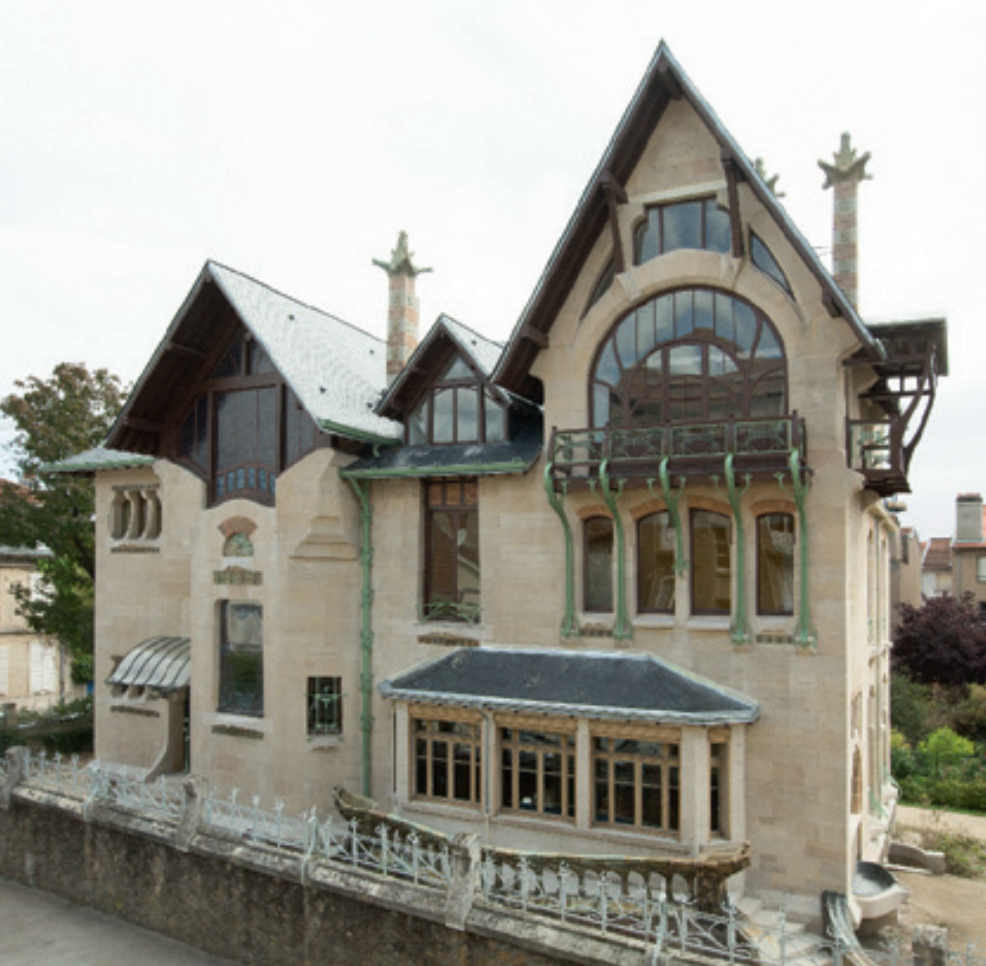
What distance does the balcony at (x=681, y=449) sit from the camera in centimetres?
1477

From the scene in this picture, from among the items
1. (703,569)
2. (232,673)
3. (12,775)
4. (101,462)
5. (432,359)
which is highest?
(432,359)

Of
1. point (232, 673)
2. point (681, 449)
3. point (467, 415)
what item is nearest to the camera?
point (681, 449)

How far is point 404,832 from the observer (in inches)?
632

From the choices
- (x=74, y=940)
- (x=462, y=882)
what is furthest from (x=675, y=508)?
(x=74, y=940)

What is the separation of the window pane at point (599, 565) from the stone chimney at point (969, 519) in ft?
134

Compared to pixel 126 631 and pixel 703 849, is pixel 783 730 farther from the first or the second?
pixel 126 631

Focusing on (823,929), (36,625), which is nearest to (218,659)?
(823,929)

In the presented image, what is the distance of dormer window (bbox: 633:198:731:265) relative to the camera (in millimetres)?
16141

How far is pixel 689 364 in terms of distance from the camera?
16188 millimetres

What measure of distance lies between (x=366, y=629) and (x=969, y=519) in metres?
43.1

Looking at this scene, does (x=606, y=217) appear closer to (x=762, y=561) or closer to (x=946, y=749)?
(x=762, y=561)

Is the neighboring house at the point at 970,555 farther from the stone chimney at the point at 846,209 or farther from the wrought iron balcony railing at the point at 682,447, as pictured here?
the wrought iron balcony railing at the point at 682,447

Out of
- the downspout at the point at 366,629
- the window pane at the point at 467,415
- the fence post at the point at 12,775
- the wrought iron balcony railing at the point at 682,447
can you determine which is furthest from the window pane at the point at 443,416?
the fence post at the point at 12,775

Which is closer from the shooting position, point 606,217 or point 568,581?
point 606,217
